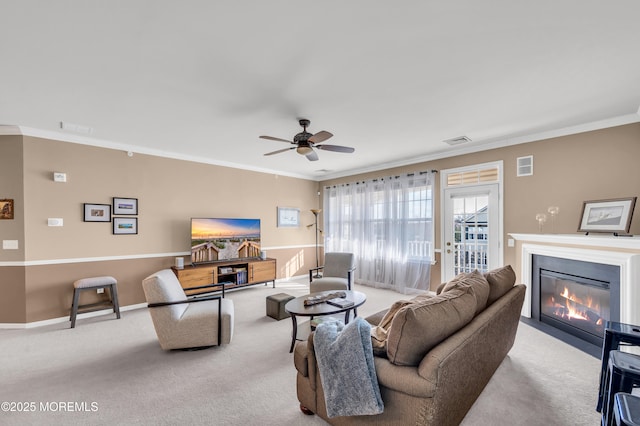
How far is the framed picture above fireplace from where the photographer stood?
304 centimetres

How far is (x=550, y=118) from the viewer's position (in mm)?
3383

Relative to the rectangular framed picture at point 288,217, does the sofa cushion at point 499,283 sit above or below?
below

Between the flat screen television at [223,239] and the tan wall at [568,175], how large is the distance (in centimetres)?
432

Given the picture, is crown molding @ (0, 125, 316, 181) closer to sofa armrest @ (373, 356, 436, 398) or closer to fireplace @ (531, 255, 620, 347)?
sofa armrest @ (373, 356, 436, 398)

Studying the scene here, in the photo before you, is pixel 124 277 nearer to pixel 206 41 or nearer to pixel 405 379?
pixel 206 41

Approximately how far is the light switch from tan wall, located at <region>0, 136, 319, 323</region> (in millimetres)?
54

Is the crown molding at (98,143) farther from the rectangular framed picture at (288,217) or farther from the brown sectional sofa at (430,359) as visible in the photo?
the brown sectional sofa at (430,359)

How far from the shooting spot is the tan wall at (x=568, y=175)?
10.9 feet

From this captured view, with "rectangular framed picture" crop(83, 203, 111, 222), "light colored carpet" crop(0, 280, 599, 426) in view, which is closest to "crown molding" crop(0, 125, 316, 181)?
"rectangular framed picture" crop(83, 203, 111, 222)

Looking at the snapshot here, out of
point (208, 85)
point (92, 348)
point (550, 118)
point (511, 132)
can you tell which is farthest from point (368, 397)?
point (511, 132)

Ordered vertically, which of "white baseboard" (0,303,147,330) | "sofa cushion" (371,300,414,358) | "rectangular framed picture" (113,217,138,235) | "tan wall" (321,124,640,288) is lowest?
"white baseboard" (0,303,147,330)

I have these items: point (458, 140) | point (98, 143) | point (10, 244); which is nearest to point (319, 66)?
point (458, 140)

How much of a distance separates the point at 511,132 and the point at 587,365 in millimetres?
2871

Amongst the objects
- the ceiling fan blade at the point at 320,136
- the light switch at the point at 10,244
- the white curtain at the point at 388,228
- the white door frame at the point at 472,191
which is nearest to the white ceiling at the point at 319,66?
the ceiling fan blade at the point at 320,136
